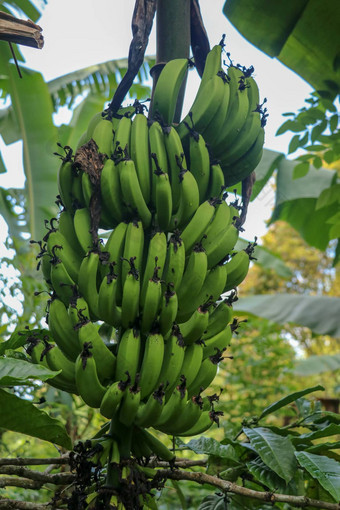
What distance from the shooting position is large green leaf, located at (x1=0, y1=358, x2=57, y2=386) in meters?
0.95

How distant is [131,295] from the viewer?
1.13 meters

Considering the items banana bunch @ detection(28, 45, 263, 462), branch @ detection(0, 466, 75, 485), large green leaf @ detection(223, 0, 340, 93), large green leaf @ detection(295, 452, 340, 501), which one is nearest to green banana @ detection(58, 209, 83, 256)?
banana bunch @ detection(28, 45, 263, 462)

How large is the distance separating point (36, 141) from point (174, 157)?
236 centimetres

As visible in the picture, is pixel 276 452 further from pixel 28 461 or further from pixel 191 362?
pixel 28 461

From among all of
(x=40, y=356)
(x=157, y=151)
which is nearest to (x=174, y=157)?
(x=157, y=151)

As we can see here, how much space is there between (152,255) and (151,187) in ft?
0.76

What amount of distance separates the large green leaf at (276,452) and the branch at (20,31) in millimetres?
1092

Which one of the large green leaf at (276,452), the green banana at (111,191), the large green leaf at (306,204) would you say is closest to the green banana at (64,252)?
the green banana at (111,191)

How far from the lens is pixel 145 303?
114cm

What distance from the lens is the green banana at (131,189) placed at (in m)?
1.24

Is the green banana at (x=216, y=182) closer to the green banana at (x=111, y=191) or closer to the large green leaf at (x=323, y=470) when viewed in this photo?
A: the green banana at (x=111, y=191)

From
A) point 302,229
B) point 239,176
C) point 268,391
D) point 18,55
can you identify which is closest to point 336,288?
point 302,229

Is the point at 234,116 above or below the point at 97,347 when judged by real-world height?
above

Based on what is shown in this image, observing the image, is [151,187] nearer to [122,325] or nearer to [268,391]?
[122,325]
